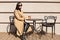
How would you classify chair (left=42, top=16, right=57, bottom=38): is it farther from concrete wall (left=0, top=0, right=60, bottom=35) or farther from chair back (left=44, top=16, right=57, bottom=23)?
concrete wall (left=0, top=0, right=60, bottom=35)

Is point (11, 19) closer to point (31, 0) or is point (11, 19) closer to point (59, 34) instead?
point (31, 0)

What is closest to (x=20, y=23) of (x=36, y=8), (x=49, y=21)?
(x=49, y=21)

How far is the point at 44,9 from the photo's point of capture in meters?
13.2

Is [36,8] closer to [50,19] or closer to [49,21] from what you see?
[50,19]

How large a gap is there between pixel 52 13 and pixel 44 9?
430 mm

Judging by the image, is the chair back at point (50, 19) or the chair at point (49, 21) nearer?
the chair at point (49, 21)

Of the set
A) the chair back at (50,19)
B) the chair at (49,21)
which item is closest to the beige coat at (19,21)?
the chair at (49,21)

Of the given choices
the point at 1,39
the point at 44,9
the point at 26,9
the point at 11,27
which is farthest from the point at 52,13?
the point at 1,39

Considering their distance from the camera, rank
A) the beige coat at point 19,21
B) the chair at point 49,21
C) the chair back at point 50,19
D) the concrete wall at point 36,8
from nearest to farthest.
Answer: the beige coat at point 19,21 → the chair at point 49,21 → the chair back at point 50,19 → the concrete wall at point 36,8

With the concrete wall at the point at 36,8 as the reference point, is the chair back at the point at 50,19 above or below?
below

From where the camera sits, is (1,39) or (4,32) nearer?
(1,39)

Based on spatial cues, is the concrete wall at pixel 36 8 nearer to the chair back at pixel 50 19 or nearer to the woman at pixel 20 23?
the chair back at pixel 50 19

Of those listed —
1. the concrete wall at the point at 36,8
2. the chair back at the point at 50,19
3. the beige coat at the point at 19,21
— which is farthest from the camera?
the concrete wall at the point at 36,8

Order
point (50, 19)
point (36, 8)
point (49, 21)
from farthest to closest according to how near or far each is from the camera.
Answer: point (36, 8) < point (50, 19) < point (49, 21)
